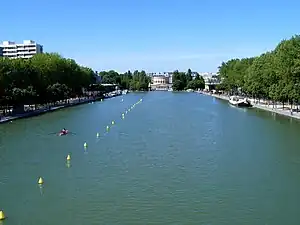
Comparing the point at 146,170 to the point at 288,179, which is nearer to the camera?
the point at 288,179

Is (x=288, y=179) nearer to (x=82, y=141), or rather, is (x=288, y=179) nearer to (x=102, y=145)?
(x=102, y=145)

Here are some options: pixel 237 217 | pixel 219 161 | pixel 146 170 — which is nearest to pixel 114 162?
pixel 146 170

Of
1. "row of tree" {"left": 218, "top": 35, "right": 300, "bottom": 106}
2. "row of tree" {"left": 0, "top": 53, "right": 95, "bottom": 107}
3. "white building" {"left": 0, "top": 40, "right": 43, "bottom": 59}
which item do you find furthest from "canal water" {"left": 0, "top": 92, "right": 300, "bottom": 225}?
"white building" {"left": 0, "top": 40, "right": 43, "bottom": 59}

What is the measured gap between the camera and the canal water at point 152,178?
54.0 feet

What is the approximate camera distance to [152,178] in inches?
851

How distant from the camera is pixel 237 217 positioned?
53.0 ft

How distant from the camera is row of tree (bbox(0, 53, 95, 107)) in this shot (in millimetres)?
54741

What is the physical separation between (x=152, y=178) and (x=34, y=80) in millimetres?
46532

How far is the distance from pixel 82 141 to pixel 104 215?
1845cm

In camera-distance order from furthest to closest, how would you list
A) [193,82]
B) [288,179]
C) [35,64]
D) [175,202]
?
[193,82] → [35,64] → [288,179] → [175,202]

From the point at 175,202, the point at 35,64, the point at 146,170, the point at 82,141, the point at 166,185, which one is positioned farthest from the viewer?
the point at 35,64

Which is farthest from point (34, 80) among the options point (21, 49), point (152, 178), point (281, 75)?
point (21, 49)

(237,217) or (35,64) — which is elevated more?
(35,64)

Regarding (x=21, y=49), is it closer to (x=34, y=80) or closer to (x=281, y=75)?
(x=34, y=80)
